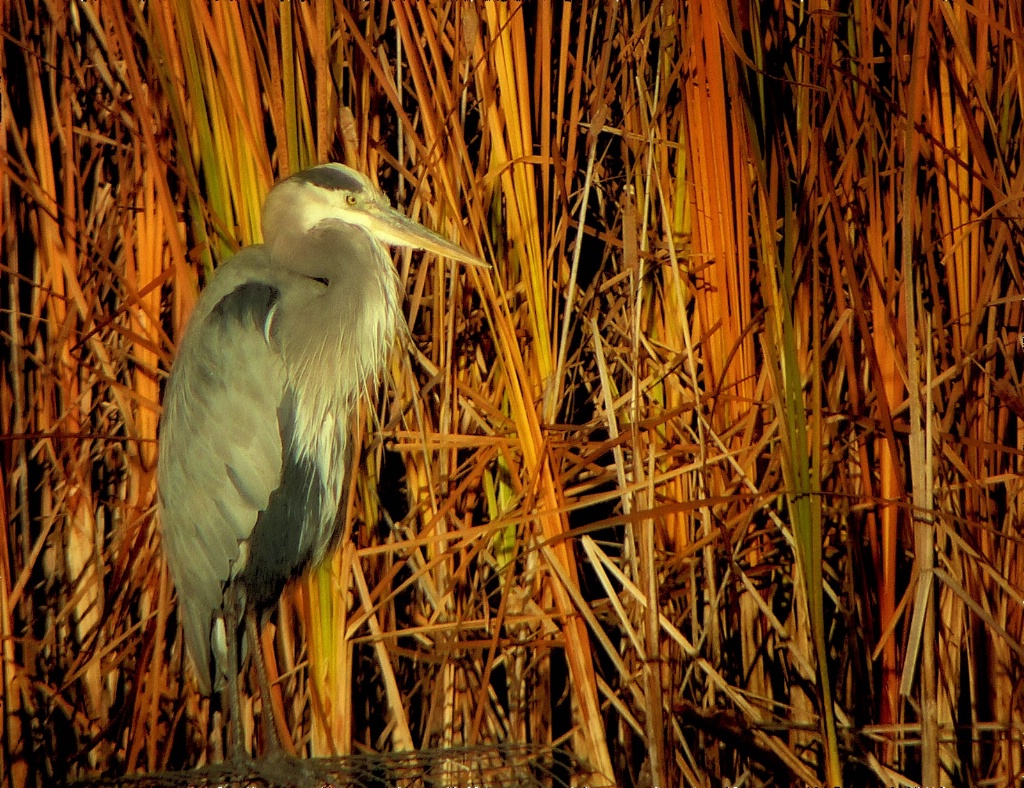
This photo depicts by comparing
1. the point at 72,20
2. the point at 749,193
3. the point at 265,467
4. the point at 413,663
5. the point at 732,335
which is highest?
the point at 72,20

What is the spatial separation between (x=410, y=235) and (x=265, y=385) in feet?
1.04

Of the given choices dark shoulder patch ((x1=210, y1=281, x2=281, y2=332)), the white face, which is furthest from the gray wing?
the white face

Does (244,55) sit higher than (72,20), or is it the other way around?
(72,20)

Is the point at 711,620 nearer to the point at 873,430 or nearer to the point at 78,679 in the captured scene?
the point at 873,430

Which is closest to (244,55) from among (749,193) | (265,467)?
(265,467)

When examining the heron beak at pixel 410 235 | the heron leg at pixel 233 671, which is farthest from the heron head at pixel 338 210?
the heron leg at pixel 233 671

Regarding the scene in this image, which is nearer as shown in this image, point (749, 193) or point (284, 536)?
point (749, 193)

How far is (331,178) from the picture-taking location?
147cm

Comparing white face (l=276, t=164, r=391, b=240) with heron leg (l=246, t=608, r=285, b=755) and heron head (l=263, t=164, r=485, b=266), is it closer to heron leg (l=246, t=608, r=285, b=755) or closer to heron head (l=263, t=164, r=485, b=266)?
heron head (l=263, t=164, r=485, b=266)

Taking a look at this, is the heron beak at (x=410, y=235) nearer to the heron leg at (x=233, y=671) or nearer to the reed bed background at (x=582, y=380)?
the reed bed background at (x=582, y=380)

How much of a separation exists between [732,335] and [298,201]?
0.62 metres

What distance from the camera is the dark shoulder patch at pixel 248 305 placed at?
1.52 m

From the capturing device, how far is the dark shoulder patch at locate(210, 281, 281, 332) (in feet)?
4.99

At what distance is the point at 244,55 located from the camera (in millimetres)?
1470
